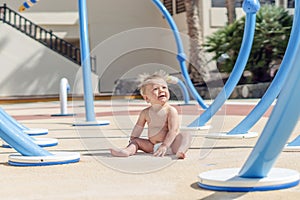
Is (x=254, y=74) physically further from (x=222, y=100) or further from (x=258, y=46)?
(x=222, y=100)

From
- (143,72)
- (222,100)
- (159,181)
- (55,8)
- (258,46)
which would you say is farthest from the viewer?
(55,8)

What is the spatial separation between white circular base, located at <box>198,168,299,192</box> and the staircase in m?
20.3

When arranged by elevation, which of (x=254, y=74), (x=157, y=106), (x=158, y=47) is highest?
(x=158, y=47)

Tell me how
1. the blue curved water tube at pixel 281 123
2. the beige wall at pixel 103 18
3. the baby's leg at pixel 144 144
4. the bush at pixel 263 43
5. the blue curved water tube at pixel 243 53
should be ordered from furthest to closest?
the beige wall at pixel 103 18 → the bush at pixel 263 43 → the blue curved water tube at pixel 243 53 → the baby's leg at pixel 144 144 → the blue curved water tube at pixel 281 123

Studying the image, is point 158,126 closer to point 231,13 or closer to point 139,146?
point 139,146

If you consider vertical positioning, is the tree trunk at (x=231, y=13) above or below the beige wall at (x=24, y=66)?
above

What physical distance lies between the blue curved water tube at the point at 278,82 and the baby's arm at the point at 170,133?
0.90m

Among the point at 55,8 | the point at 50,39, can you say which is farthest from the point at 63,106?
the point at 55,8

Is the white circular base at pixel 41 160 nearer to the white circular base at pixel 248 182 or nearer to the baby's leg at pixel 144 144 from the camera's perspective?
the baby's leg at pixel 144 144

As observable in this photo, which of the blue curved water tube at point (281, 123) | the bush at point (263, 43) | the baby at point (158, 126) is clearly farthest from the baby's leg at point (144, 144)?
the bush at point (263, 43)

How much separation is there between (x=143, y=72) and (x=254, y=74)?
16468 mm

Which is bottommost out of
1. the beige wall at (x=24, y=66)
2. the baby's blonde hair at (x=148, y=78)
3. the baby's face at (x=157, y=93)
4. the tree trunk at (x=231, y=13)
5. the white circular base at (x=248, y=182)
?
the beige wall at (x=24, y=66)

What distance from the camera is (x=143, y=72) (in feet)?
14.7

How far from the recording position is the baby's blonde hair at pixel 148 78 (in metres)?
4.38
